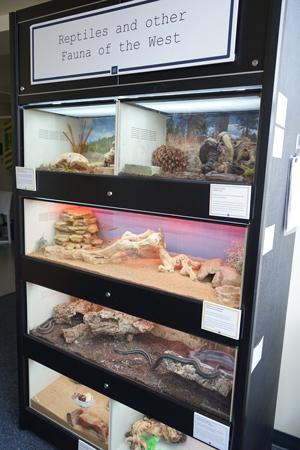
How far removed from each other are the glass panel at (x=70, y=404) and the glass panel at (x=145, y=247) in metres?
0.73

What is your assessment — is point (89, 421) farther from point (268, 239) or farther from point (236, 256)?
point (268, 239)

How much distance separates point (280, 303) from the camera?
1.59 m

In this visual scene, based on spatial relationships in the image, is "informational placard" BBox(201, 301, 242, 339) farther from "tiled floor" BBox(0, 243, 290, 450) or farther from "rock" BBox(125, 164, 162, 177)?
"tiled floor" BBox(0, 243, 290, 450)

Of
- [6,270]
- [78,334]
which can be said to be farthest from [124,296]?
[6,270]

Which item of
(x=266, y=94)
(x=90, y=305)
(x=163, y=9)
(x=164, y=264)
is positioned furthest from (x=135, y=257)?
(x=163, y=9)

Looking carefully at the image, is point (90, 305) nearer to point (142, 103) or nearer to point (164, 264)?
point (164, 264)

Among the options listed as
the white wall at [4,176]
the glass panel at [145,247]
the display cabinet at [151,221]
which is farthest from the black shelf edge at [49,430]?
the white wall at [4,176]

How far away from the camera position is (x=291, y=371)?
189 cm

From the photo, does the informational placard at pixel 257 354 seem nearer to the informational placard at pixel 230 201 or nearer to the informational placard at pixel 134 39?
the informational placard at pixel 230 201

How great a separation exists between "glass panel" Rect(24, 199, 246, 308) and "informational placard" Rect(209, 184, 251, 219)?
0.12 meters

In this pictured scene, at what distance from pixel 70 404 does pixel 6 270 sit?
10.3 feet

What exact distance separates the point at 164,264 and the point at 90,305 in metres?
0.60

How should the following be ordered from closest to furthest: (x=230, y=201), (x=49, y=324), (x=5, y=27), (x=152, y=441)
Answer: (x=230, y=201) < (x=152, y=441) < (x=49, y=324) < (x=5, y=27)

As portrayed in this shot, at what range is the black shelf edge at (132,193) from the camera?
126cm
